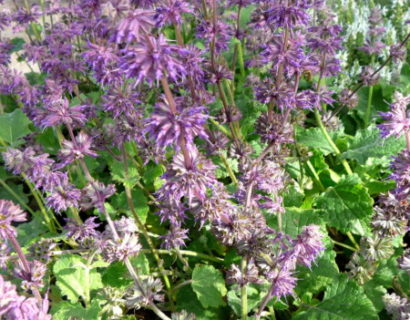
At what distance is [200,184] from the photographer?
178 cm

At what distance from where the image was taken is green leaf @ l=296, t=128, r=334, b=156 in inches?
128

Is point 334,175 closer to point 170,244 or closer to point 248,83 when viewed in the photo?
point 248,83

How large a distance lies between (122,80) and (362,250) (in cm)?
175

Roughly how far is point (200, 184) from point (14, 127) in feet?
6.94

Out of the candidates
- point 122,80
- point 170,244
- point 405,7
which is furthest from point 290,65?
point 405,7

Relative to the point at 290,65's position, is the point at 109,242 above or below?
below

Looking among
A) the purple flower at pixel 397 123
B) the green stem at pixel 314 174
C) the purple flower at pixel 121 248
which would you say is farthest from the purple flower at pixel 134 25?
the green stem at pixel 314 174

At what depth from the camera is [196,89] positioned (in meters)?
2.70

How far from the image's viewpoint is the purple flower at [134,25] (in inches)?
50.7

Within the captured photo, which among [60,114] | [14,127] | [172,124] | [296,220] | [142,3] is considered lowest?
[296,220]

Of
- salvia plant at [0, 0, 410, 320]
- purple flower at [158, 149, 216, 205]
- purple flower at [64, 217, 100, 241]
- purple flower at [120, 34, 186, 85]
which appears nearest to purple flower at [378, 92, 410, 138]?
salvia plant at [0, 0, 410, 320]

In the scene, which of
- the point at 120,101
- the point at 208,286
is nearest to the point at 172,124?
the point at 120,101

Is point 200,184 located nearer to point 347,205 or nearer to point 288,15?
point 288,15

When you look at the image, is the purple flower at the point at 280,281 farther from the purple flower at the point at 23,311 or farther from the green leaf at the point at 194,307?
the purple flower at the point at 23,311
